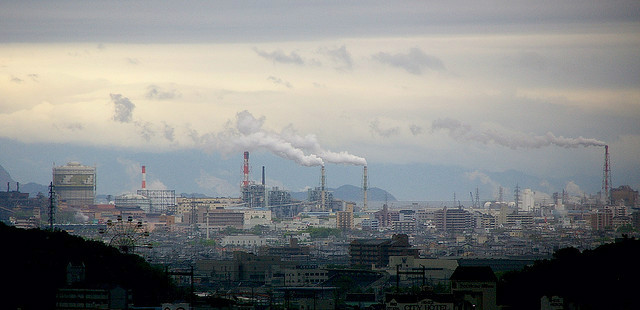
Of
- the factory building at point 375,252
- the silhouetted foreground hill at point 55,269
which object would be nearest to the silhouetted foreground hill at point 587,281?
the silhouetted foreground hill at point 55,269

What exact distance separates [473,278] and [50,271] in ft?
54.8

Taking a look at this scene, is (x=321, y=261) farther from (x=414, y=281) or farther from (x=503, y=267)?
(x=414, y=281)

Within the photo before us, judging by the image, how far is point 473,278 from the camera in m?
51.3

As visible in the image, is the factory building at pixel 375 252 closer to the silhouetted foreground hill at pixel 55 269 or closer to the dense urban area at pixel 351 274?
the dense urban area at pixel 351 274

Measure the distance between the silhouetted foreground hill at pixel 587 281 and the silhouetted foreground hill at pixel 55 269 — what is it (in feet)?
49.1

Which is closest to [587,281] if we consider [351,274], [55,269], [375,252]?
[55,269]

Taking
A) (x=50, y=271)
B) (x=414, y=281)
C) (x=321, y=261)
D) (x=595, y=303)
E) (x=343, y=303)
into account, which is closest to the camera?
(x=595, y=303)

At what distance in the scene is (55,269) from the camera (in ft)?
184

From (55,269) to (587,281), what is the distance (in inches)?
828

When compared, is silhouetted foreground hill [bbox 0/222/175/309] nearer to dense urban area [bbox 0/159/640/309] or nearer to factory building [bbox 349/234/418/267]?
dense urban area [bbox 0/159/640/309]

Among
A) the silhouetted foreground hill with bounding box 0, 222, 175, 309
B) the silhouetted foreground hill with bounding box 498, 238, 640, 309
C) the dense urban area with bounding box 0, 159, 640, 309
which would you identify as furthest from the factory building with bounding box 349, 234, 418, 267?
the silhouetted foreground hill with bounding box 498, 238, 640, 309

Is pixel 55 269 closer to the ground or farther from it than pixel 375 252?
closer to the ground

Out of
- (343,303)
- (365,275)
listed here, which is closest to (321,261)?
(365,275)

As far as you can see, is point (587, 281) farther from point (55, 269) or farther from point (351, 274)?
point (351, 274)
